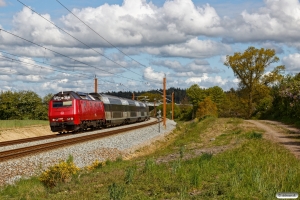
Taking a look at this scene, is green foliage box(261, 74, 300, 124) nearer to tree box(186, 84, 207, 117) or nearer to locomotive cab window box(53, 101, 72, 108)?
locomotive cab window box(53, 101, 72, 108)

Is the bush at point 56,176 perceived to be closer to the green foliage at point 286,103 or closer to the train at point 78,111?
the green foliage at point 286,103

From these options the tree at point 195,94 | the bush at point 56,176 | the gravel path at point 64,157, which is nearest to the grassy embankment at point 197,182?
the bush at point 56,176

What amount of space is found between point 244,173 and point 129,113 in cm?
5295

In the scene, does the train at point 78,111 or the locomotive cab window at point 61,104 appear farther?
the locomotive cab window at point 61,104

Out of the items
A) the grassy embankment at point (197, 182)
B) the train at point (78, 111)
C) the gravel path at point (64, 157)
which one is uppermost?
the train at point (78, 111)

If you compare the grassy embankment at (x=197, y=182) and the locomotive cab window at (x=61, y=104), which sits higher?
the locomotive cab window at (x=61, y=104)

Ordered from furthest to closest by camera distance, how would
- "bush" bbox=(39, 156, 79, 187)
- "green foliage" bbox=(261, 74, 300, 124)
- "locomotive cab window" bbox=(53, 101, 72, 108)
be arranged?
"locomotive cab window" bbox=(53, 101, 72, 108) → "green foliage" bbox=(261, 74, 300, 124) → "bush" bbox=(39, 156, 79, 187)

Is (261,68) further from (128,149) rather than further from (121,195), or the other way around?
(121,195)

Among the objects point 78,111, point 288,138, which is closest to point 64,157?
point 288,138

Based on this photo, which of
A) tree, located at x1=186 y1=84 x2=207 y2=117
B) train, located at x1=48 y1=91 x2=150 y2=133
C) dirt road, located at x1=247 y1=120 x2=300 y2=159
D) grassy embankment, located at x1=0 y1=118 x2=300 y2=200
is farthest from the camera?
tree, located at x1=186 y1=84 x2=207 y2=117

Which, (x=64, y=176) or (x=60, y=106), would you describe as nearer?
(x=64, y=176)

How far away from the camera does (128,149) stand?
27.8 m

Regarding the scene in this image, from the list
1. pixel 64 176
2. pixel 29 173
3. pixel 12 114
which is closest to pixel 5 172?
pixel 29 173

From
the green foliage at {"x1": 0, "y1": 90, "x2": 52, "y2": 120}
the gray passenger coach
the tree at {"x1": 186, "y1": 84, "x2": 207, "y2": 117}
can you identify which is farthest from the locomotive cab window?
the tree at {"x1": 186, "y1": 84, "x2": 207, "y2": 117}
